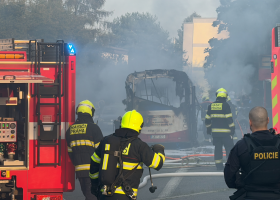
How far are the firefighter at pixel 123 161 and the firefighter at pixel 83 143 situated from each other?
1.40 metres

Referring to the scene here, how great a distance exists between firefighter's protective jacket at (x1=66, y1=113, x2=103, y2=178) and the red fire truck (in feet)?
0.30

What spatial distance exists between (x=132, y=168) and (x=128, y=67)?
40.7m

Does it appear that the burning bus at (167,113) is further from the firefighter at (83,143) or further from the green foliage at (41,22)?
the green foliage at (41,22)

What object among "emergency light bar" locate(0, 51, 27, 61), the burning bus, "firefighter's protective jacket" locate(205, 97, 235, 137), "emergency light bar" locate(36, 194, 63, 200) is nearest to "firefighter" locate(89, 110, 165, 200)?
"emergency light bar" locate(36, 194, 63, 200)

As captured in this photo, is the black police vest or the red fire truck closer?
the black police vest

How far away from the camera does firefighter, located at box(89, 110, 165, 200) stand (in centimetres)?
417

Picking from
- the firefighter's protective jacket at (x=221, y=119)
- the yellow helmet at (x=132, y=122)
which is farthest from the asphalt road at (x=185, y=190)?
the yellow helmet at (x=132, y=122)

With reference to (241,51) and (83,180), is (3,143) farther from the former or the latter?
(241,51)

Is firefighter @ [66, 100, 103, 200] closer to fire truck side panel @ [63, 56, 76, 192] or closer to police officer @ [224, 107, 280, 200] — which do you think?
fire truck side panel @ [63, 56, 76, 192]

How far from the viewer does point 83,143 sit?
5.89 m

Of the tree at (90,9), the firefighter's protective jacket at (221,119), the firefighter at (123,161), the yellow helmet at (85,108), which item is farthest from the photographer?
the tree at (90,9)

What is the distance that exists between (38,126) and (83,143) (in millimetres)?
721

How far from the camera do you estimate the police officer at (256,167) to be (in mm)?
3596

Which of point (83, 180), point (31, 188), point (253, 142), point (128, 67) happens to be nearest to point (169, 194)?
point (83, 180)
